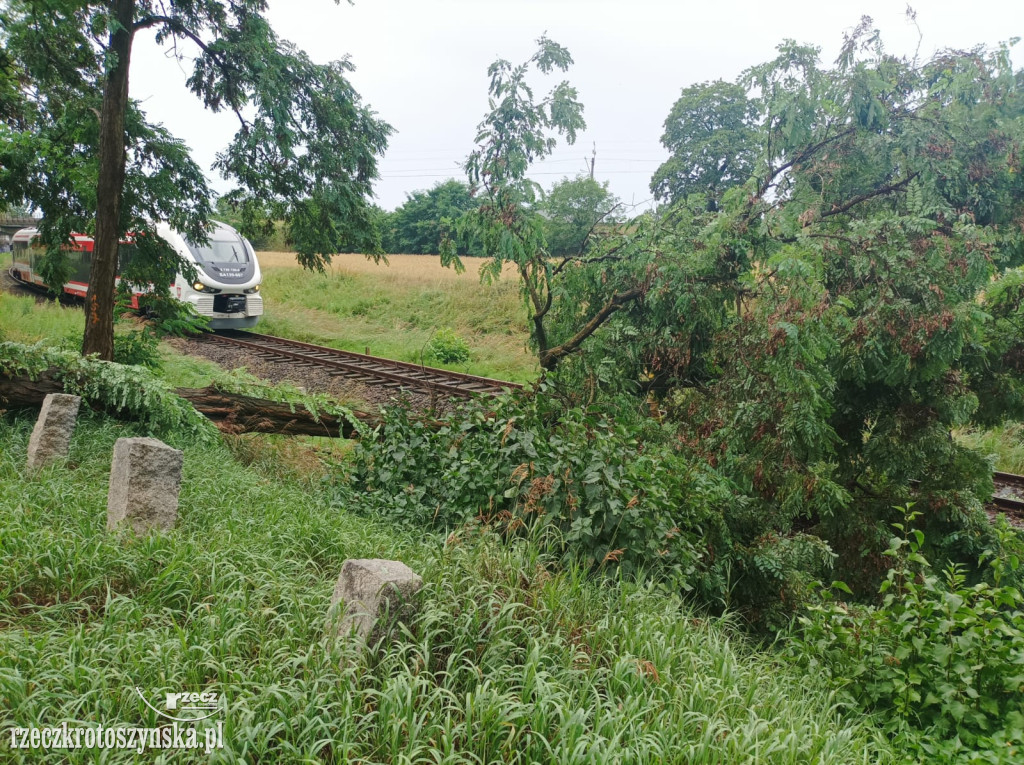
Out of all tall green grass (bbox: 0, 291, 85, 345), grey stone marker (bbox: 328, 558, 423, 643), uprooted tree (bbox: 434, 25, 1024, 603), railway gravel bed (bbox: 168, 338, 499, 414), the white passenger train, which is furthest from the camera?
the white passenger train

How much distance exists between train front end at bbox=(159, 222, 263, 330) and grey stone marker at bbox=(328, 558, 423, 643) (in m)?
15.3

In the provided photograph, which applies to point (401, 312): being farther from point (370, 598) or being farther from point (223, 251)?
point (370, 598)

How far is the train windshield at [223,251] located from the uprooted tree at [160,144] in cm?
738

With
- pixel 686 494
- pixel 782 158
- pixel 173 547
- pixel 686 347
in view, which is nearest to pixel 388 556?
pixel 173 547

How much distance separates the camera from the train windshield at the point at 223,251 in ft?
56.7

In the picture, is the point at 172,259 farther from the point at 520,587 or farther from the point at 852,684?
the point at 852,684

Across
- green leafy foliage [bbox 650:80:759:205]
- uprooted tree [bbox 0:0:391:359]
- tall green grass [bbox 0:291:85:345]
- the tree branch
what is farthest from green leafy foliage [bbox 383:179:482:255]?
the tree branch

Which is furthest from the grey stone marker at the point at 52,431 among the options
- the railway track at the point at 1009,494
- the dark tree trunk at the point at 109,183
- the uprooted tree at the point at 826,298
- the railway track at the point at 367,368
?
the railway track at the point at 1009,494

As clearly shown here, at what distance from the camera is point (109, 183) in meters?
7.69

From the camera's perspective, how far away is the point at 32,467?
5.12 metres

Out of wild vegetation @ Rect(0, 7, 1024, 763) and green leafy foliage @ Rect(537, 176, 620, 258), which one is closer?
wild vegetation @ Rect(0, 7, 1024, 763)

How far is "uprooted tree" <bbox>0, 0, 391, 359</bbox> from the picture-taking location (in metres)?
7.74

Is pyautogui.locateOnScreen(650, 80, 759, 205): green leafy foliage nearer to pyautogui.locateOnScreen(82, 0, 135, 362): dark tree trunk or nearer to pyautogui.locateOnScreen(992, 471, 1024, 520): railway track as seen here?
pyautogui.locateOnScreen(992, 471, 1024, 520): railway track

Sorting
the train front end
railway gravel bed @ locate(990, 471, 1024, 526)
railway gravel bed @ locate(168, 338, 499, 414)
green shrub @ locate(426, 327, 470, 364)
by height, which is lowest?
railway gravel bed @ locate(990, 471, 1024, 526)
